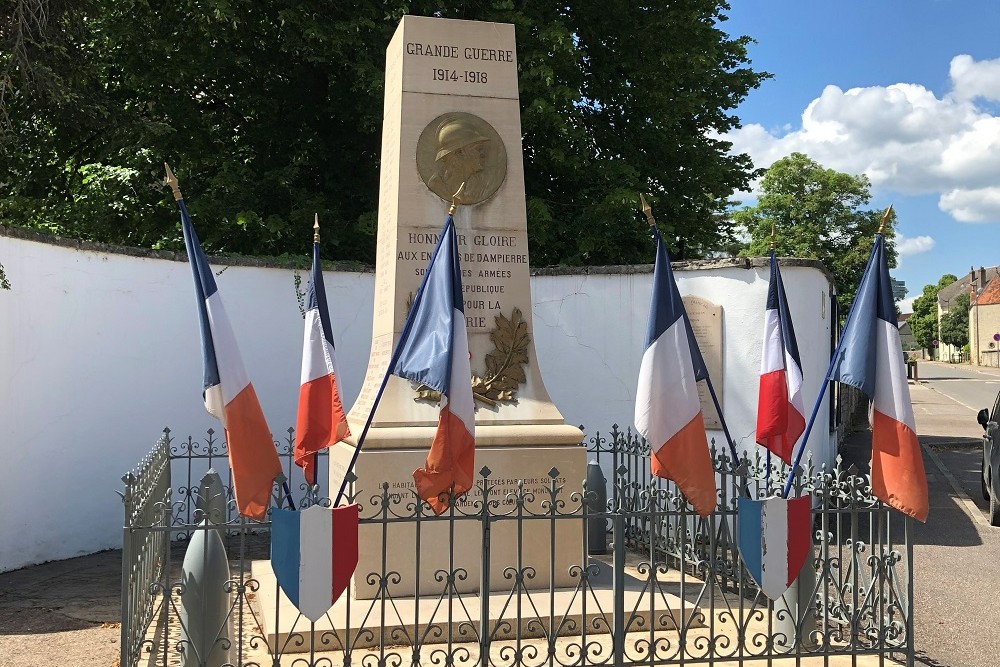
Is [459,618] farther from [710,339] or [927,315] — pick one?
[927,315]

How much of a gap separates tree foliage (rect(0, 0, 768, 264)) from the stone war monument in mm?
5260

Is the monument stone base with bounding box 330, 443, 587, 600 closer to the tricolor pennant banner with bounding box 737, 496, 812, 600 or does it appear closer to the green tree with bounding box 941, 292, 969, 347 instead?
the tricolor pennant banner with bounding box 737, 496, 812, 600

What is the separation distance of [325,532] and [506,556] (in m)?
2.05

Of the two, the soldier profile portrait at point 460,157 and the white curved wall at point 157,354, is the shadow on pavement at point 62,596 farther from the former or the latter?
the soldier profile portrait at point 460,157

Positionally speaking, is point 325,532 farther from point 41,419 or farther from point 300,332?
point 300,332

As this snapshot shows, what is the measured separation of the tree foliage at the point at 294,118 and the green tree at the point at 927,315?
9295 cm

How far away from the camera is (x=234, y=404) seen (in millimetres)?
4762

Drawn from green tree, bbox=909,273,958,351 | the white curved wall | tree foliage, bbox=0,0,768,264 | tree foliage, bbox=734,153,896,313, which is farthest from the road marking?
green tree, bbox=909,273,958,351

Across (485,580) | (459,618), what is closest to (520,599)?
(485,580)

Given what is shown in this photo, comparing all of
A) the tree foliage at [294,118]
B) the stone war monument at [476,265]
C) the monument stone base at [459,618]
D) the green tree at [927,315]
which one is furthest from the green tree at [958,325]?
the monument stone base at [459,618]

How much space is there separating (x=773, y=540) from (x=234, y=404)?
3.05 meters

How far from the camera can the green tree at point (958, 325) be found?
8738 centimetres

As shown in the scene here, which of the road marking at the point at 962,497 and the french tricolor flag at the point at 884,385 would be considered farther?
the road marking at the point at 962,497

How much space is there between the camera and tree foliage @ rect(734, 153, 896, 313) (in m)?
34.1
